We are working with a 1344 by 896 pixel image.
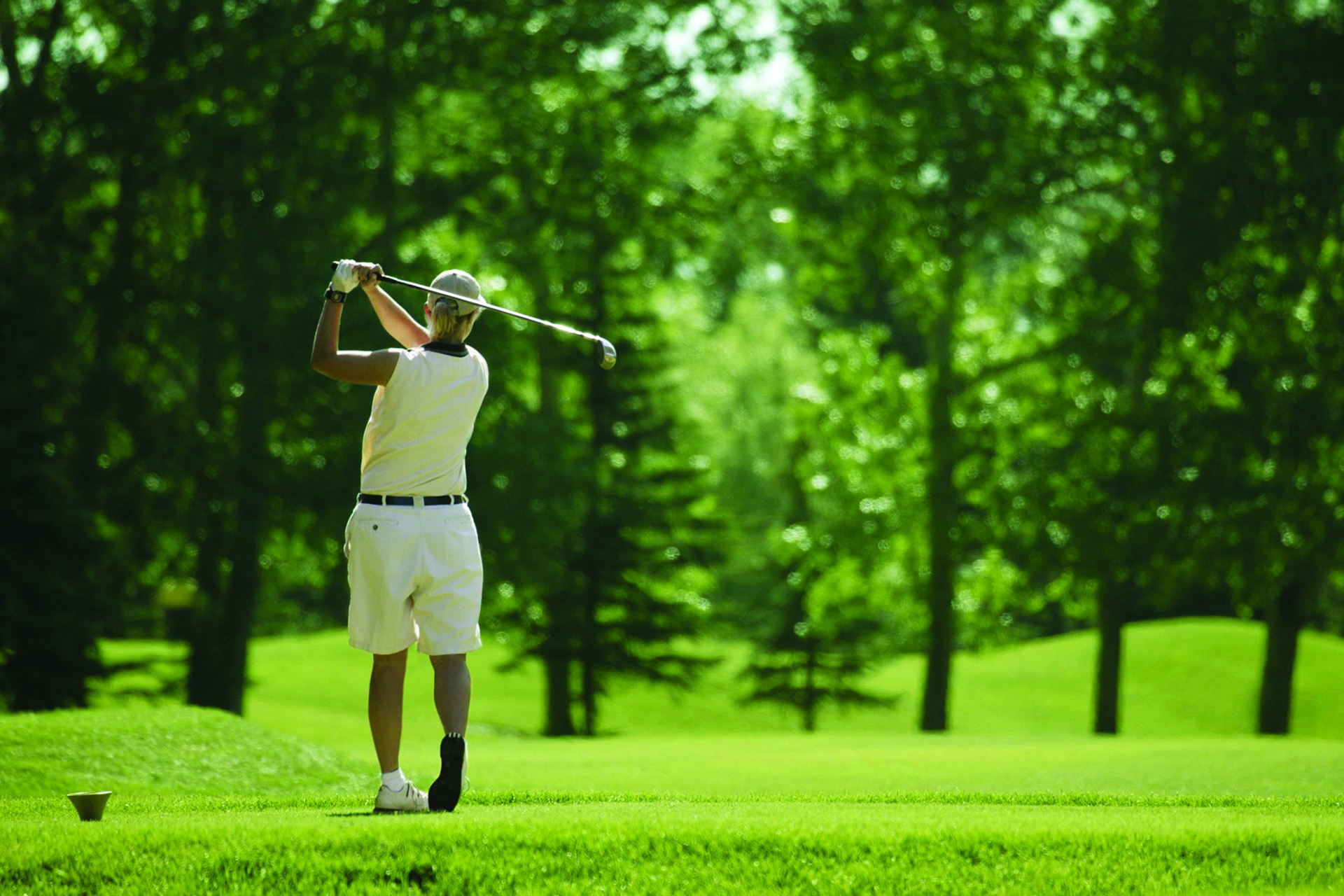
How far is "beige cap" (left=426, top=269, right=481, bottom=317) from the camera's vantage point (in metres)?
7.13

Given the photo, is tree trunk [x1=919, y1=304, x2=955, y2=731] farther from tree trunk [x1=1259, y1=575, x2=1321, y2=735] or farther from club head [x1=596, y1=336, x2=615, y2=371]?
club head [x1=596, y1=336, x2=615, y2=371]

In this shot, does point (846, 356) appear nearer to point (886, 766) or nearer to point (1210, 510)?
point (1210, 510)

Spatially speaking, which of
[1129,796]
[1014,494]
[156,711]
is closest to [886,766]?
[1129,796]

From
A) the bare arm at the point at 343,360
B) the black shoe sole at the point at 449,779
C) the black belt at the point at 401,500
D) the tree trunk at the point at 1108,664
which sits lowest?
the tree trunk at the point at 1108,664

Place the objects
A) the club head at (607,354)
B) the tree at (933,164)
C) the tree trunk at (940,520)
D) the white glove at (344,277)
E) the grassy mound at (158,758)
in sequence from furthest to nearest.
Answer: the tree trunk at (940,520) < the tree at (933,164) < the grassy mound at (158,758) < the club head at (607,354) < the white glove at (344,277)

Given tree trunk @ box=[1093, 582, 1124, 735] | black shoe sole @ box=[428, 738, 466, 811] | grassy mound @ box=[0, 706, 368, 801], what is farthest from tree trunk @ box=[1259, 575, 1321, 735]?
black shoe sole @ box=[428, 738, 466, 811]

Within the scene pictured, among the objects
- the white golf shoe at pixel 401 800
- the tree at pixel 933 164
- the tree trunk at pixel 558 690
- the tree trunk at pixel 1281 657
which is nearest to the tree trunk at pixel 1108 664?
the tree at pixel 933 164

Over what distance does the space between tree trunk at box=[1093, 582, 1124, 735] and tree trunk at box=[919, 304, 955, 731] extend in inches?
100

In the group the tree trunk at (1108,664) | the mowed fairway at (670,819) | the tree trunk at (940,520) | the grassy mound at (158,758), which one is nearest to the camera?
the mowed fairway at (670,819)

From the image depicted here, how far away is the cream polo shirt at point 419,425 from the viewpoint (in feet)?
23.0

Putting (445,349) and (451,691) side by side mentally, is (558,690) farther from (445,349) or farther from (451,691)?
(445,349)

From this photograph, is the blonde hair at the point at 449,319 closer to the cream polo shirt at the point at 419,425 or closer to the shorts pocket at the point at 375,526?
the cream polo shirt at the point at 419,425

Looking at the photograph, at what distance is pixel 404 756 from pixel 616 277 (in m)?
14.9

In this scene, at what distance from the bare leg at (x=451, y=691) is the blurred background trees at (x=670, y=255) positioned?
12.0m
